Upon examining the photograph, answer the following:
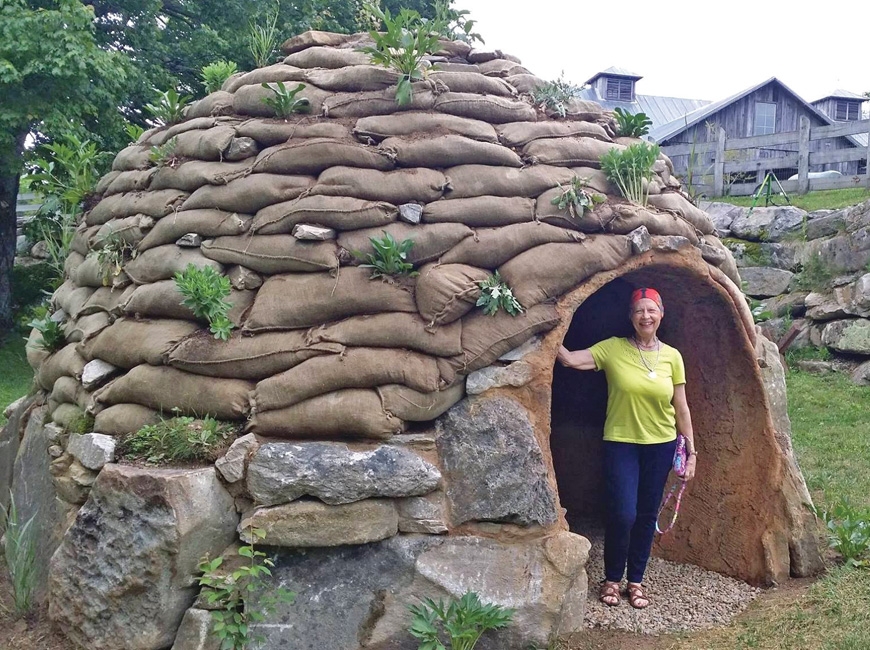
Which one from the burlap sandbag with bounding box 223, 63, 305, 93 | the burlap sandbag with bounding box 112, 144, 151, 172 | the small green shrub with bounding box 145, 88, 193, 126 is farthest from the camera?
the small green shrub with bounding box 145, 88, 193, 126

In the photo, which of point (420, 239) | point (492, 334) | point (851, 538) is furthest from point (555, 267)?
point (851, 538)

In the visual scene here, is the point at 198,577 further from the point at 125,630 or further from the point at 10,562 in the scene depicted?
the point at 10,562

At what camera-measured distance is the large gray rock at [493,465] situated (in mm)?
3205

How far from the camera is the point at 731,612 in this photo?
3.73 meters

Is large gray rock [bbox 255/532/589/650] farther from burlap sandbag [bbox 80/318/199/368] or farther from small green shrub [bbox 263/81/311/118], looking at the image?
Answer: small green shrub [bbox 263/81/311/118]

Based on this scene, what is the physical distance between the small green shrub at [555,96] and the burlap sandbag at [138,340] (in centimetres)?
216

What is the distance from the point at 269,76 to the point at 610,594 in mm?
3220

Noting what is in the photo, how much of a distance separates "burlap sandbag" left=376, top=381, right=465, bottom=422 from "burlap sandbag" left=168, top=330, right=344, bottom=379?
11.0 inches

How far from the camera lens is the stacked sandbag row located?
10.6 feet

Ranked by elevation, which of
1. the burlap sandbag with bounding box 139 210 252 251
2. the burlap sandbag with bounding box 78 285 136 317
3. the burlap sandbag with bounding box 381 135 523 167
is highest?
the burlap sandbag with bounding box 381 135 523 167

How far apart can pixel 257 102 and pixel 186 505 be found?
2118 mm

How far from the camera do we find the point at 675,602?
3.85 meters

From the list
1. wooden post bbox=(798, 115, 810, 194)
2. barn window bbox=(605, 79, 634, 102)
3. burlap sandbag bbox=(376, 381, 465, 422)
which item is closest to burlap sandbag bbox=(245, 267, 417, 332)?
burlap sandbag bbox=(376, 381, 465, 422)

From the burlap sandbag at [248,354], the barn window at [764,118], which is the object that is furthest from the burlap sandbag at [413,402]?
the barn window at [764,118]
